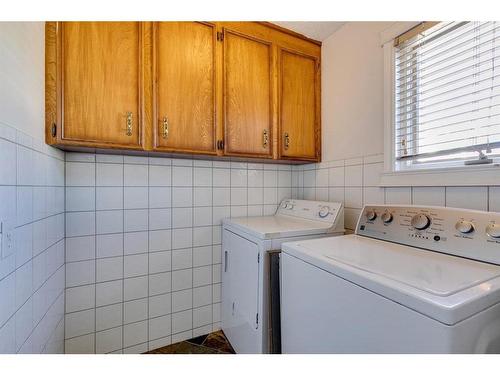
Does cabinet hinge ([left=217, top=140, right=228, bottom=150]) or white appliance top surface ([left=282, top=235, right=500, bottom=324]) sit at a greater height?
cabinet hinge ([left=217, top=140, right=228, bottom=150])

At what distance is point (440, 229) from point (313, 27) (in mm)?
1569

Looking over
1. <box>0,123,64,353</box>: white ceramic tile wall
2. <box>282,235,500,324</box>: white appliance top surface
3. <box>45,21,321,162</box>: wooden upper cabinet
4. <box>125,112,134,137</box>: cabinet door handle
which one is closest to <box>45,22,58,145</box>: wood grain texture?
<box>45,21,321,162</box>: wooden upper cabinet

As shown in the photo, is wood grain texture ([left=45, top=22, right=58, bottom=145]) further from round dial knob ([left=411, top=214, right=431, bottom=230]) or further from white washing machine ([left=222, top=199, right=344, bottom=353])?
round dial knob ([left=411, top=214, right=431, bottom=230])

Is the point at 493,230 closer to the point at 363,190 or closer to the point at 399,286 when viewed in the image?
the point at 399,286

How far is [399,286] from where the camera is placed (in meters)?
0.64

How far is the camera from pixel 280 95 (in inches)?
67.6

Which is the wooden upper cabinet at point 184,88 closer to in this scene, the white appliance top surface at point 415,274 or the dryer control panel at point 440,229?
the dryer control panel at point 440,229

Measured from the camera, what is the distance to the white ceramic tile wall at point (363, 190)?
3.44 feet

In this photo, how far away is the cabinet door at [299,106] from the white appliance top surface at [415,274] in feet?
2.97

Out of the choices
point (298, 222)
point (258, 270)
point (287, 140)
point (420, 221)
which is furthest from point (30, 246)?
point (420, 221)

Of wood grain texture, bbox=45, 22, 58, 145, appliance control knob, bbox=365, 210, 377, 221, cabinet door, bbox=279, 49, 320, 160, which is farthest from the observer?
cabinet door, bbox=279, 49, 320, 160

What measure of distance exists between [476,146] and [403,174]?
321 mm

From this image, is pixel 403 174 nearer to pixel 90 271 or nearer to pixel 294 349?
pixel 294 349

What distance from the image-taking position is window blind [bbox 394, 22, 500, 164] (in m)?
1.03
